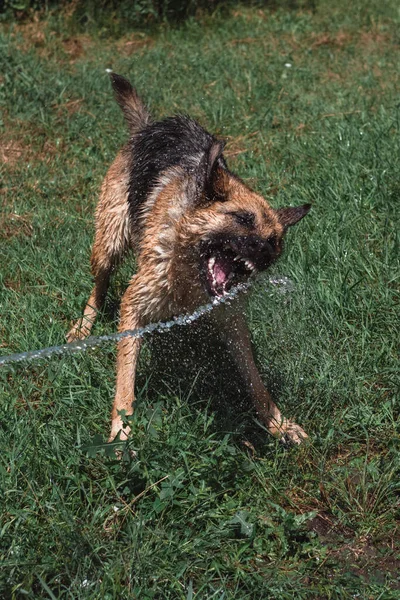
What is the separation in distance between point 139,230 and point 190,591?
2.16 m

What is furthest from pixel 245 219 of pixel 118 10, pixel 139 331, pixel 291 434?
pixel 118 10

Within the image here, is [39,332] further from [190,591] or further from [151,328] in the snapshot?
[190,591]

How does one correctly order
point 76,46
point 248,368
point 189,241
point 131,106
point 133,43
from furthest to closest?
point 133,43
point 76,46
point 131,106
point 248,368
point 189,241

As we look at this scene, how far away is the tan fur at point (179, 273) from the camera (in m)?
4.04

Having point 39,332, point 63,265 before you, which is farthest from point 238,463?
point 63,265

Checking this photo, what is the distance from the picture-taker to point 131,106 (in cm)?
545

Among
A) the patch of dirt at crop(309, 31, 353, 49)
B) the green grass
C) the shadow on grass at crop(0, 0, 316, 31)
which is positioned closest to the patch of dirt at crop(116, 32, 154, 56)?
the shadow on grass at crop(0, 0, 316, 31)

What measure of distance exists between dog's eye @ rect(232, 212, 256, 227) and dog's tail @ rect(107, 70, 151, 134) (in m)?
1.68

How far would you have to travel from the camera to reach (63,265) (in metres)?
5.52

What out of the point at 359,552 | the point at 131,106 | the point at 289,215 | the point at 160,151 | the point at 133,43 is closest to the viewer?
the point at 359,552

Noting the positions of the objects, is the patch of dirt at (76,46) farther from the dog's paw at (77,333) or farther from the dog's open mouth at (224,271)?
the dog's open mouth at (224,271)

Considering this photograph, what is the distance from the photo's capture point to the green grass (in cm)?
346

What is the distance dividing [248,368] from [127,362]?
66cm

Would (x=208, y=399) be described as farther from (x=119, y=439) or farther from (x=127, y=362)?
(x=119, y=439)
